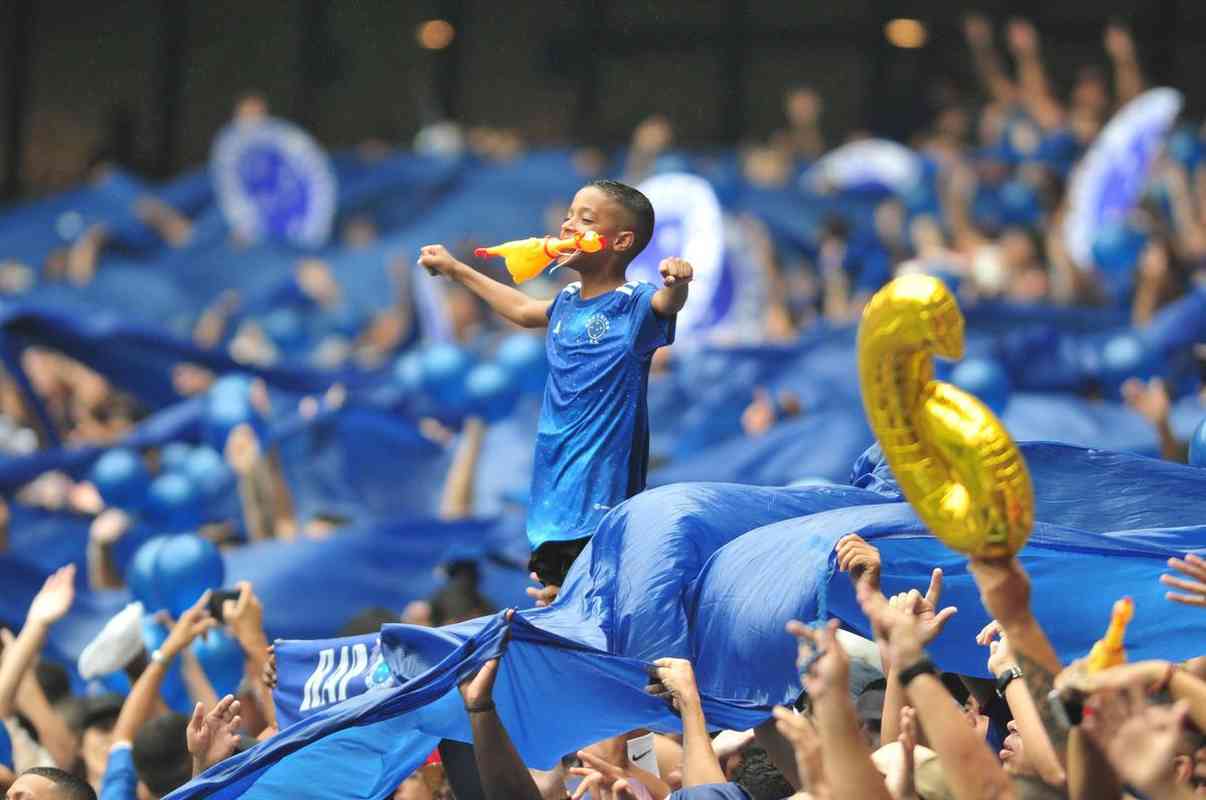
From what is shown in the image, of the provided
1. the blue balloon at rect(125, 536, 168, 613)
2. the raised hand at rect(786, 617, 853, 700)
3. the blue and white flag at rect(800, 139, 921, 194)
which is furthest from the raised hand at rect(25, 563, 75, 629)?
the blue and white flag at rect(800, 139, 921, 194)

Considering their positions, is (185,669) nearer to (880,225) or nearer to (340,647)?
(340,647)

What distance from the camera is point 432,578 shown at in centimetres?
830

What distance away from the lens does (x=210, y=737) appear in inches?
168

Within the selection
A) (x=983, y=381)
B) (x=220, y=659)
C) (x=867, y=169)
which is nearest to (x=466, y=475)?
(x=983, y=381)

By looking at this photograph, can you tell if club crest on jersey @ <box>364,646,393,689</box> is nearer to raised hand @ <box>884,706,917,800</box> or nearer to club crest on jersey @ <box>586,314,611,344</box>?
club crest on jersey @ <box>586,314,611,344</box>

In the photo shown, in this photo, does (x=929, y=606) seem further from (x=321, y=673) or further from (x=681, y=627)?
(x=321, y=673)

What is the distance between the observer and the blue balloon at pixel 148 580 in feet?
20.0

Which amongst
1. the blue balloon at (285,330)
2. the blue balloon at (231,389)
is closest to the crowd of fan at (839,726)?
the blue balloon at (231,389)

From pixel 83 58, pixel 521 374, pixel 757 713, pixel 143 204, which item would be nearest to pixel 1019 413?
pixel 521 374

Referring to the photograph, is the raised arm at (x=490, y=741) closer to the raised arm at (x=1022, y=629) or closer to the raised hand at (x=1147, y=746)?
the raised arm at (x=1022, y=629)

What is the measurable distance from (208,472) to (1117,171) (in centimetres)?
460

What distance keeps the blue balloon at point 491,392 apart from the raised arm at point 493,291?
360 cm

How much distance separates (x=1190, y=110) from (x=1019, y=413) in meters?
7.39

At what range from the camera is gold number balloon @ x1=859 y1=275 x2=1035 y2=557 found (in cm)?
310
